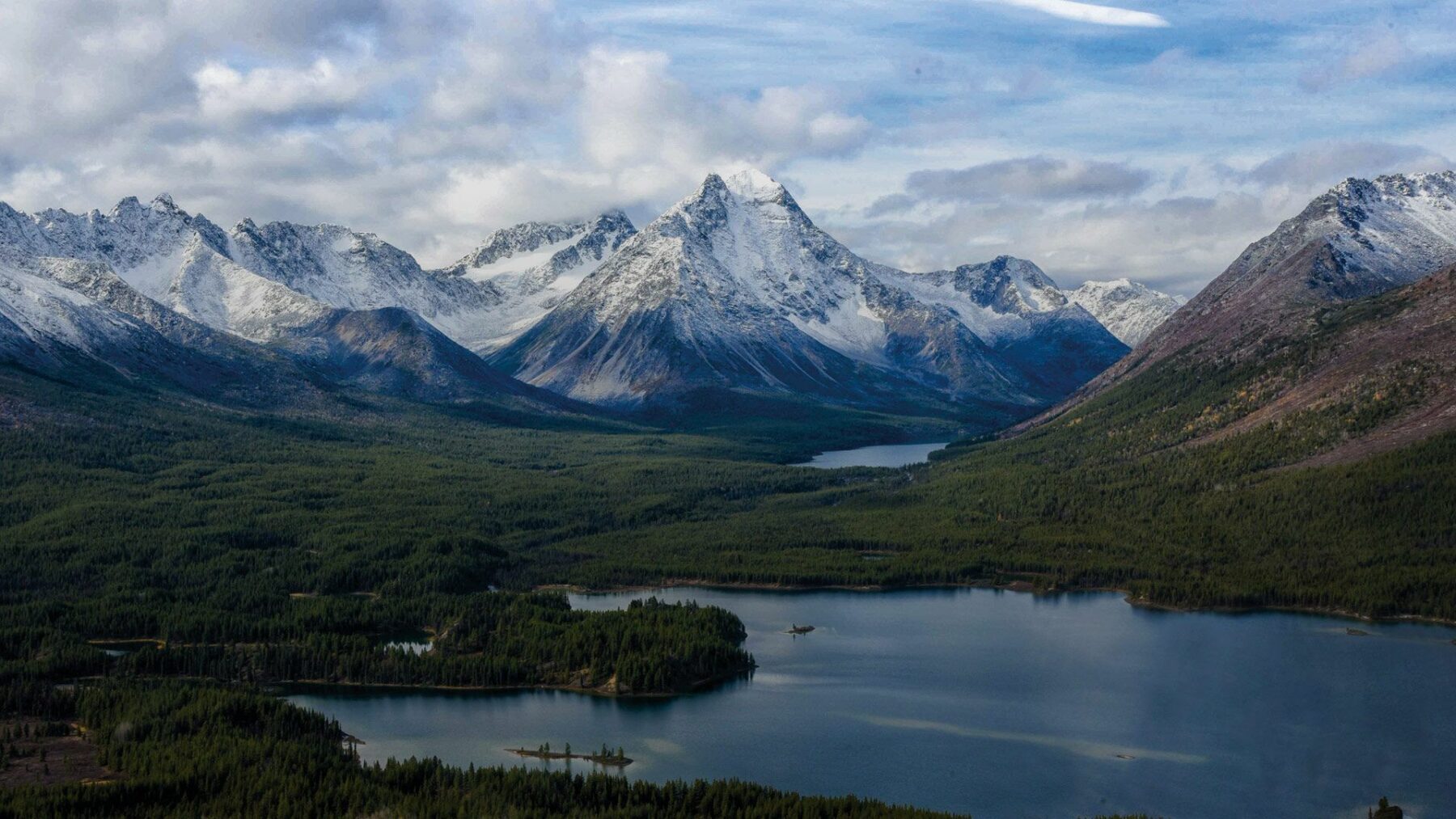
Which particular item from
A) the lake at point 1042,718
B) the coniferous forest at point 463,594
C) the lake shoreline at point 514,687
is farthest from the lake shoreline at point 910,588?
the lake shoreline at point 514,687

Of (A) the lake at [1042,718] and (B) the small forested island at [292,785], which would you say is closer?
(B) the small forested island at [292,785]

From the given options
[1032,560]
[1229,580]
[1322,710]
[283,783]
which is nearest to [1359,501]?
[1229,580]

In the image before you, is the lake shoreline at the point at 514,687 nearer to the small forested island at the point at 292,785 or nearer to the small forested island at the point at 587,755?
the small forested island at the point at 587,755

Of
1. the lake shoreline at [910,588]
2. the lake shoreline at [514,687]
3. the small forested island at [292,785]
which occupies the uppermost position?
the lake shoreline at [910,588]

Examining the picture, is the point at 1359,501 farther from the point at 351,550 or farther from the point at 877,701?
the point at 351,550

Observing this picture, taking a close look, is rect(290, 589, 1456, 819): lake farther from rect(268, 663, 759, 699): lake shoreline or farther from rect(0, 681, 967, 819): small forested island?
→ rect(0, 681, 967, 819): small forested island

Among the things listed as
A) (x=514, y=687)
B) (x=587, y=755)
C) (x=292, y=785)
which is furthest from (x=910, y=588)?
(x=292, y=785)

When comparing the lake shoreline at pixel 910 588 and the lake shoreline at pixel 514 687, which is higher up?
the lake shoreline at pixel 910 588
